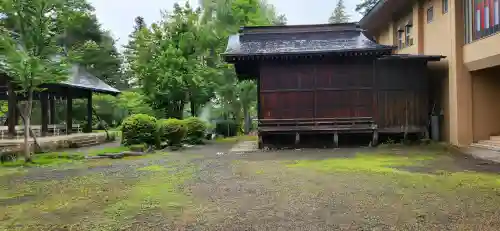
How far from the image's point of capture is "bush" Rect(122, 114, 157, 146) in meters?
15.3

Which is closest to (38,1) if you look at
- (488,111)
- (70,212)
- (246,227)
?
(70,212)

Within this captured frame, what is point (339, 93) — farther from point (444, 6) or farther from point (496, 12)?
point (496, 12)

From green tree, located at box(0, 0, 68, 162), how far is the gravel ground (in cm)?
292

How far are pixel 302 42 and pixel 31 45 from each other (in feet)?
30.5

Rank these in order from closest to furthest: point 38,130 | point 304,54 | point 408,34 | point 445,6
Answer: point 304,54
point 445,6
point 408,34
point 38,130

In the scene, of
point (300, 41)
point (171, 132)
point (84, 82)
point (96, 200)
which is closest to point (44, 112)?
point (84, 82)

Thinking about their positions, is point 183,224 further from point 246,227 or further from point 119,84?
point 119,84

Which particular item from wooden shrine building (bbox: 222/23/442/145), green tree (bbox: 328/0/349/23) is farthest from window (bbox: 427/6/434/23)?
green tree (bbox: 328/0/349/23)

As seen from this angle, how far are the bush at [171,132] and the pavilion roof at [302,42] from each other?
3924 millimetres

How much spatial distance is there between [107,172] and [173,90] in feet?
38.2

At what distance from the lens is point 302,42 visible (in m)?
15.5

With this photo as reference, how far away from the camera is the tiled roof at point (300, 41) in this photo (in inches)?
551

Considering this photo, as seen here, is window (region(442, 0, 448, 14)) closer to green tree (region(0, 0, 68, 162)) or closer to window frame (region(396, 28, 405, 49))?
window frame (region(396, 28, 405, 49))

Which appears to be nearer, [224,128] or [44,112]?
[44,112]
